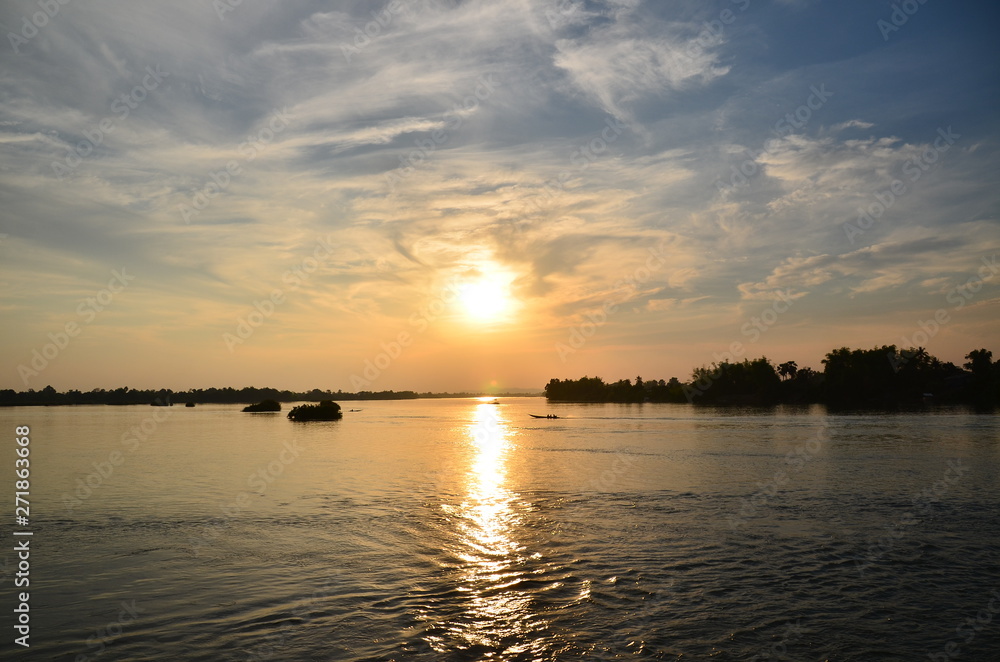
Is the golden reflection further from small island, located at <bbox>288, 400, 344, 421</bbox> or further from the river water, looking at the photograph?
small island, located at <bbox>288, 400, 344, 421</bbox>

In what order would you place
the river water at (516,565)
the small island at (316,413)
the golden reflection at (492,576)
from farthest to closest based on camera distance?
the small island at (316,413)
the golden reflection at (492,576)
the river water at (516,565)

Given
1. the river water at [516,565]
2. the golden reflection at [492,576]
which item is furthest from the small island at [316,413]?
the golden reflection at [492,576]

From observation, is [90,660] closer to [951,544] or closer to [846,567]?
[846,567]

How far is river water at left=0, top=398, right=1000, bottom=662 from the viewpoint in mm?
13789

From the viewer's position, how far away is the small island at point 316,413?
128 m

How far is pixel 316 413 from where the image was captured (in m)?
132

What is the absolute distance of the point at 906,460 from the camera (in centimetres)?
4750

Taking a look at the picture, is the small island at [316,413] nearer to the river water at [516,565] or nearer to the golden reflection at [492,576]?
the river water at [516,565]

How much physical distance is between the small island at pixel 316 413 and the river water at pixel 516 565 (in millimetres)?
85732

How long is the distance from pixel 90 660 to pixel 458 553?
11667mm

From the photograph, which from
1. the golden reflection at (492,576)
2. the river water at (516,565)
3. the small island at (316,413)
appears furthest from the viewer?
the small island at (316,413)

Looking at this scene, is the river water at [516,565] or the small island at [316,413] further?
the small island at [316,413]

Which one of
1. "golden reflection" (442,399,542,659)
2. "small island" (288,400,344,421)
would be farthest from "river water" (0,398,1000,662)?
"small island" (288,400,344,421)

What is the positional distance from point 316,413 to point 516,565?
119m
